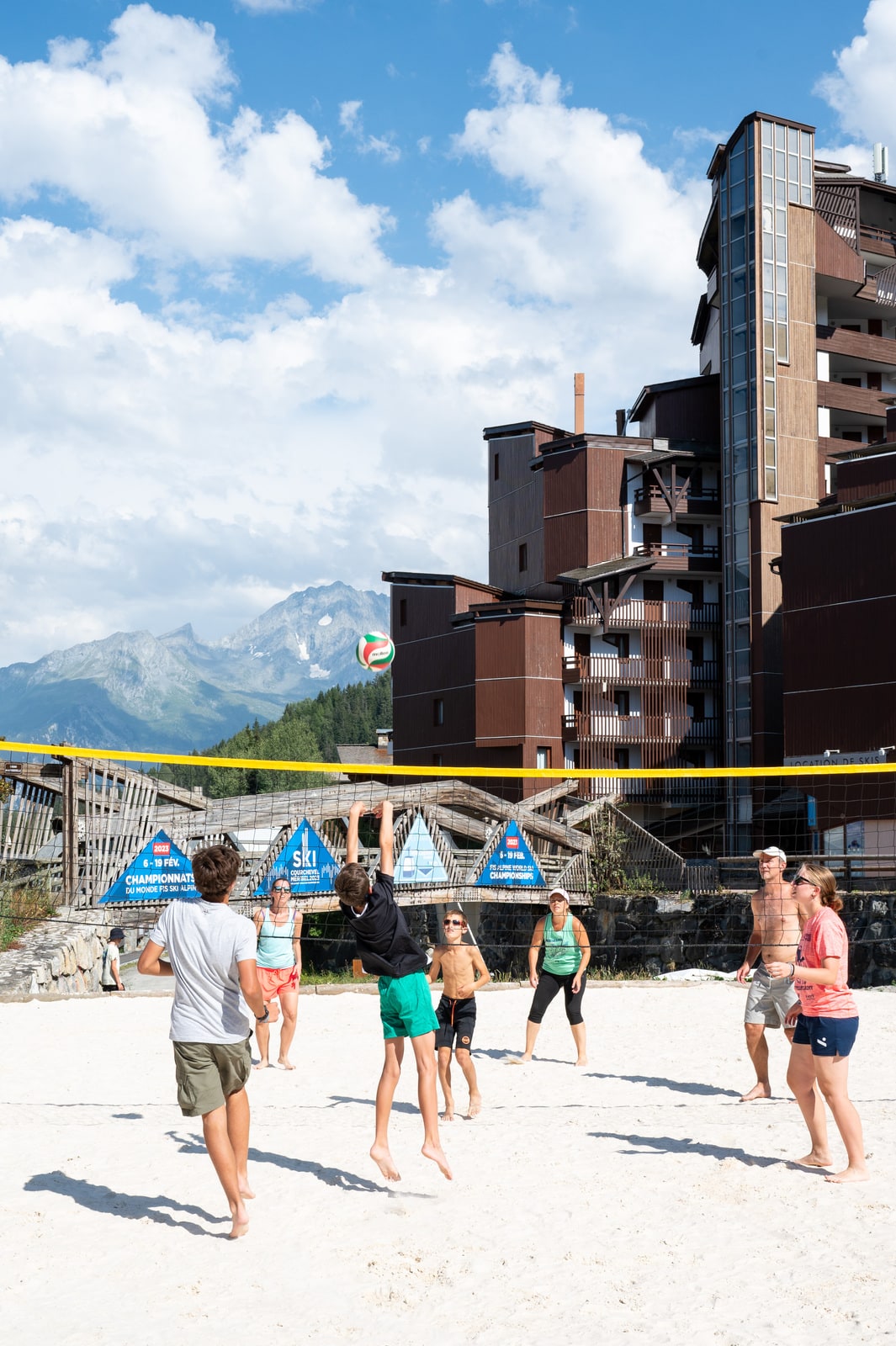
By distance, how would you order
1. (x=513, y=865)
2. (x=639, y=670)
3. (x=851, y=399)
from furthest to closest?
(x=851, y=399) → (x=639, y=670) → (x=513, y=865)

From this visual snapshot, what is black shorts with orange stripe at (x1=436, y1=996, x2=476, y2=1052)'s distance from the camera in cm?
798

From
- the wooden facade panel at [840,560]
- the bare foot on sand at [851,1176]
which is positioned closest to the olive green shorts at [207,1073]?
the bare foot on sand at [851,1176]

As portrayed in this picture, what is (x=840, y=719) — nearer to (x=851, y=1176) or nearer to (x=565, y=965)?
(x=565, y=965)

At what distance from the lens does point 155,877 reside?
51.5ft

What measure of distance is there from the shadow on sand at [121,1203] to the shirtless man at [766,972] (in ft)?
13.2

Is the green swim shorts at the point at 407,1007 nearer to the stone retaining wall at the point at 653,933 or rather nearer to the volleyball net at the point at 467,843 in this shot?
the volleyball net at the point at 467,843

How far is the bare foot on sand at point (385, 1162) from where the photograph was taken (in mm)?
6023

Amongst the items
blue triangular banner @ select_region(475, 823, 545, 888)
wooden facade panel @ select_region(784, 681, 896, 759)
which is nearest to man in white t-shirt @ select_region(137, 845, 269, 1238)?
blue triangular banner @ select_region(475, 823, 545, 888)

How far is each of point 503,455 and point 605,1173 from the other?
130 feet

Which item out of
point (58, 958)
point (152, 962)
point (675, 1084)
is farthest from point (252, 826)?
point (152, 962)

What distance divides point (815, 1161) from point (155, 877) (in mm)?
10874

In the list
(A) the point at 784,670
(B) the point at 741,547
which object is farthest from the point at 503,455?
(A) the point at 784,670

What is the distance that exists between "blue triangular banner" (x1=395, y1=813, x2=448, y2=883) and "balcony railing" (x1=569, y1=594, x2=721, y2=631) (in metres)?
17.9

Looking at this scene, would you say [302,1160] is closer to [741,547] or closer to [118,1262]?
[118,1262]
